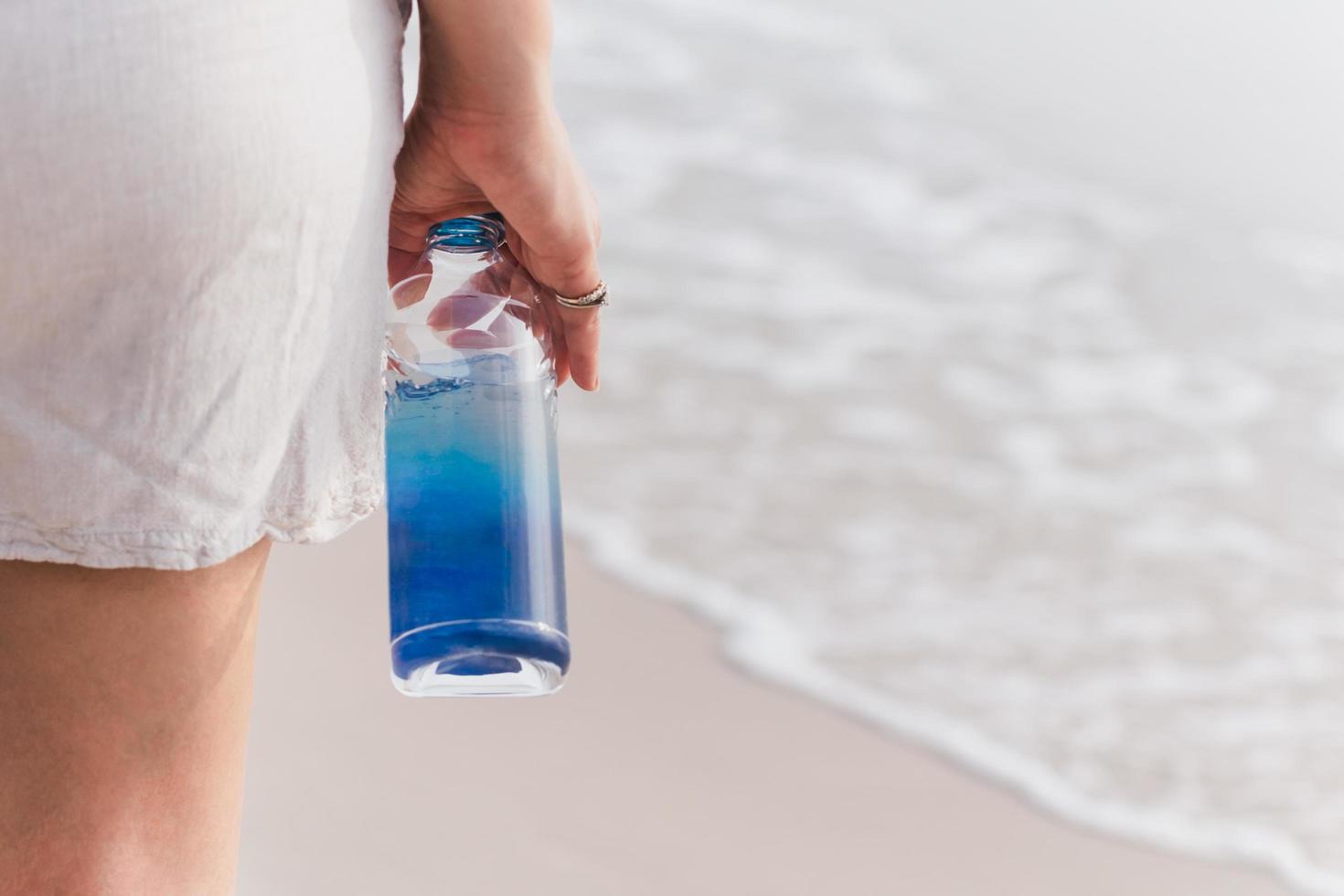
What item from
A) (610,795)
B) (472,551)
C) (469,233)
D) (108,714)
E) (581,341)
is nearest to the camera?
(108,714)

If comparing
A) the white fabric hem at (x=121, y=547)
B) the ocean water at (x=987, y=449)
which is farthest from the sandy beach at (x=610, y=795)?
the white fabric hem at (x=121, y=547)

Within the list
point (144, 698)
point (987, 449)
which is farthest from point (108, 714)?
point (987, 449)

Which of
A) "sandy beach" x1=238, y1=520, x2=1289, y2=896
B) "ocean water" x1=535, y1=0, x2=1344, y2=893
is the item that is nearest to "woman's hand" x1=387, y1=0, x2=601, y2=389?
"sandy beach" x1=238, y1=520, x2=1289, y2=896

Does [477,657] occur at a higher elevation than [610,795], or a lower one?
higher

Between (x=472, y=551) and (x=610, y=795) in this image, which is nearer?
(x=472, y=551)

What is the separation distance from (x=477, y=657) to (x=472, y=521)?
11cm

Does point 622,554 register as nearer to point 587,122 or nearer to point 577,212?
point 577,212

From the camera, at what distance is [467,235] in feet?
4.53

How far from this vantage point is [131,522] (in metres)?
1.01

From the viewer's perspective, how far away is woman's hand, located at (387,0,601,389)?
46.8 inches

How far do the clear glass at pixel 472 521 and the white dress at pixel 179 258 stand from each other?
0.18 metres

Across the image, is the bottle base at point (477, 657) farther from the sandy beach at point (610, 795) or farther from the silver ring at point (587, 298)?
the sandy beach at point (610, 795)

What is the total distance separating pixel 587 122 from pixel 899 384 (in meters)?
1.68

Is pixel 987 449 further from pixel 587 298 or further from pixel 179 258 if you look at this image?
pixel 179 258
